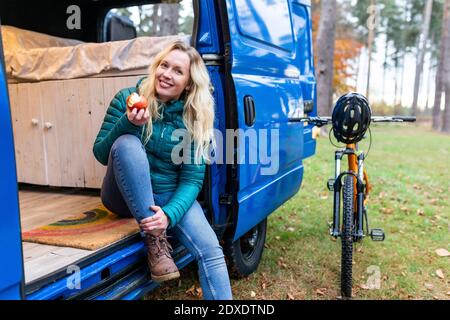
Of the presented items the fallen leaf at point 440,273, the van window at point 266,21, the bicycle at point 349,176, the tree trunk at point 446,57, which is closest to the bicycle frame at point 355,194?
the bicycle at point 349,176

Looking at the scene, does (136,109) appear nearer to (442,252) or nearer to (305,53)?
(305,53)

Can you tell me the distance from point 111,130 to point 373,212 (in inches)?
143

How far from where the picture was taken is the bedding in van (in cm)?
271

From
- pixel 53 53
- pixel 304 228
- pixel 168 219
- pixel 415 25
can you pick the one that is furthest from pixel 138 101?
pixel 415 25

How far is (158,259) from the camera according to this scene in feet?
6.27

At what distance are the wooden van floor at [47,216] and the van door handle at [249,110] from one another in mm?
1156

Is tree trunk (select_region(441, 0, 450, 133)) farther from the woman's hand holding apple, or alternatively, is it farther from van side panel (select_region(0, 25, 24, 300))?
van side panel (select_region(0, 25, 24, 300))

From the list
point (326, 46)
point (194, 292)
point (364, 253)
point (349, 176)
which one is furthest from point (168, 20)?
point (194, 292)

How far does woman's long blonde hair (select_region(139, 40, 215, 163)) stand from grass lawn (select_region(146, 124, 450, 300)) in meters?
1.23

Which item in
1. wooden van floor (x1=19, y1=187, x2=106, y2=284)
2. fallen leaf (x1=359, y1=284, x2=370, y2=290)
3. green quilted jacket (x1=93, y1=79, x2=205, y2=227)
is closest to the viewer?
wooden van floor (x1=19, y1=187, x2=106, y2=284)

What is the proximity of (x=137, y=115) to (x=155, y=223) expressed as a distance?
505 mm

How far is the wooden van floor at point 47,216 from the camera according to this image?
5.24ft

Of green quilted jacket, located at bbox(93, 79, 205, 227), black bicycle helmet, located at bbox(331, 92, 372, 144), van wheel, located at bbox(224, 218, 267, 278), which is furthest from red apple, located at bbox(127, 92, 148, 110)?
black bicycle helmet, located at bbox(331, 92, 372, 144)

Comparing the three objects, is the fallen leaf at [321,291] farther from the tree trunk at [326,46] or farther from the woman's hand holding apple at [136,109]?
the tree trunk at [326,46]
